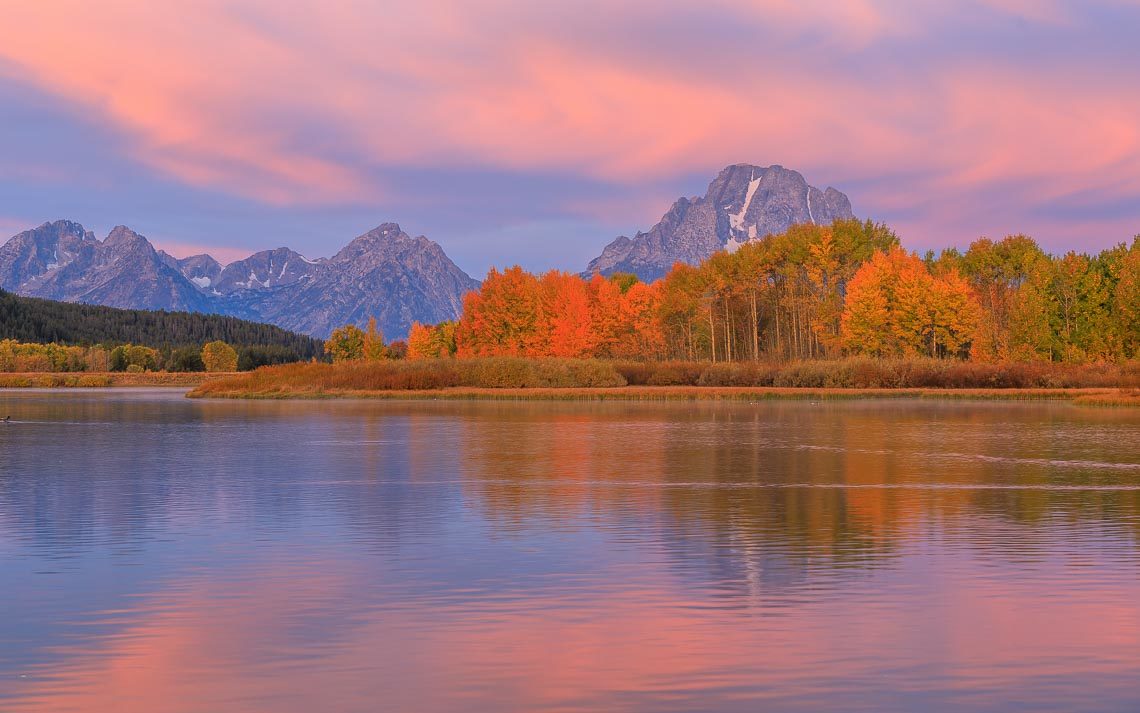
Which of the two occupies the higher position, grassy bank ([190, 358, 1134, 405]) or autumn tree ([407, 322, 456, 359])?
autumn tree ([407, 322, 456, 359])

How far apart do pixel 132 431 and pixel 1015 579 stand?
155 feet

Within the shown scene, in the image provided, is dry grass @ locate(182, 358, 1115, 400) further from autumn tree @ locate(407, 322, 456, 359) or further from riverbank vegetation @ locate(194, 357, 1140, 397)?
autumn tree @ locate(407, 322, 456, 359)

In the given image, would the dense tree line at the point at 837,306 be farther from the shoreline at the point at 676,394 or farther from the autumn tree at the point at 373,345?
the autumn tree at the point at 373,345

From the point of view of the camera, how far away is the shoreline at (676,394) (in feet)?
267

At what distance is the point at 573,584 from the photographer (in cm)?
1557

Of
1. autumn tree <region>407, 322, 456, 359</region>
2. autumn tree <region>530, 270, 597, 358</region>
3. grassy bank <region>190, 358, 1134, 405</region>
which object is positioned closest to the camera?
grassy bank <region>190, 358, 1134, 405</region>

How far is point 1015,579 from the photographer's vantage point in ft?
51.7

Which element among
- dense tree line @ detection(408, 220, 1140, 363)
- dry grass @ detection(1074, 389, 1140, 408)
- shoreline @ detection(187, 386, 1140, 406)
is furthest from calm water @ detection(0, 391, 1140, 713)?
dense tree line @ detection(408, 220, 1140, 363)

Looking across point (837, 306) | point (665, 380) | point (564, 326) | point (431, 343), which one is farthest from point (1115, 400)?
point (431, 343)

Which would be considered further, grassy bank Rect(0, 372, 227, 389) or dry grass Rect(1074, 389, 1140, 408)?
grassy bank Rect(0, 372, 227, 389)

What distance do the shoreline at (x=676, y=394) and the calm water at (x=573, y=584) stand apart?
158 ft

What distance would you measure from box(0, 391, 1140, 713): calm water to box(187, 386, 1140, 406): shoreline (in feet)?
158

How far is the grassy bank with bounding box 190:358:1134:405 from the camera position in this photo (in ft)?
279

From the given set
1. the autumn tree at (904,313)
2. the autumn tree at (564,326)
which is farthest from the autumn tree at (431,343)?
the autumn tree at (904,313)
